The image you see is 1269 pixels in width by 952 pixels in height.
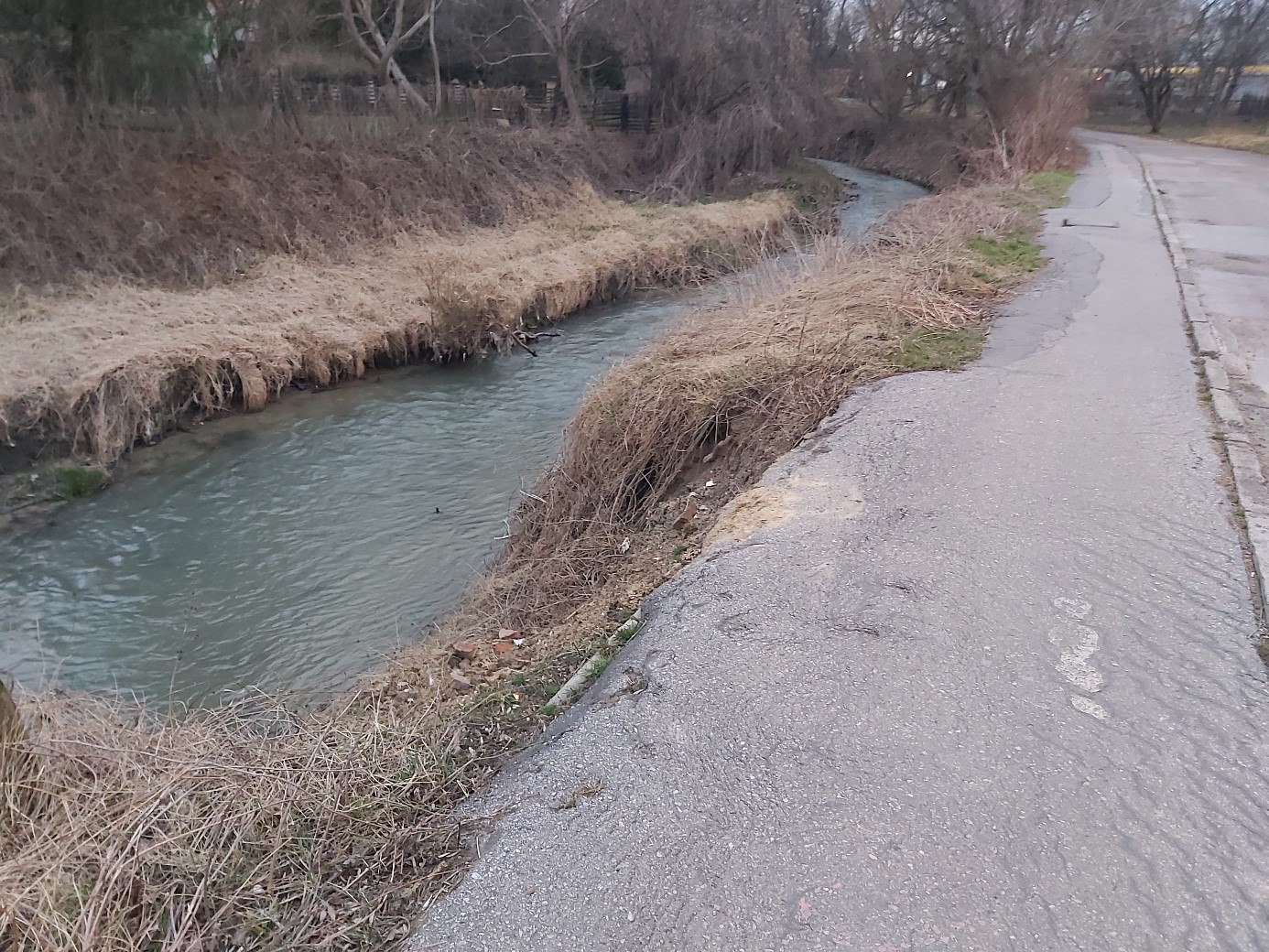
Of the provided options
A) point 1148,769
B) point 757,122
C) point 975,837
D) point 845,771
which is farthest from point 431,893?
point 757,122

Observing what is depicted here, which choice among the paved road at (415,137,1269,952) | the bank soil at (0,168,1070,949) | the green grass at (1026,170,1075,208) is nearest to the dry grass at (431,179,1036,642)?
the bank soil at (0,168,1070,949)

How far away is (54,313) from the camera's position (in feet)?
41.8

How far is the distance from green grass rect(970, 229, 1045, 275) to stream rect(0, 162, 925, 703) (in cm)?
606

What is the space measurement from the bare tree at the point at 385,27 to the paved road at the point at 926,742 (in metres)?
20.9

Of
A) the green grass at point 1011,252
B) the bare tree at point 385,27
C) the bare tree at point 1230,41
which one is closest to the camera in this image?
the green grass at point 1011,252

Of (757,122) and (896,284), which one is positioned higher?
(757,122)

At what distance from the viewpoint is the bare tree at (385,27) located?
72.0 feet

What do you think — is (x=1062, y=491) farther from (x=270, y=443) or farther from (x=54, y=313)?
(x=54, y=313)

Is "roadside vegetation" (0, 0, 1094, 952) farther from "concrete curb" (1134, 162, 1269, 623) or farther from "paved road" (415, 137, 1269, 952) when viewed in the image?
"concrete curb" (1134, 162, 1269, 623)

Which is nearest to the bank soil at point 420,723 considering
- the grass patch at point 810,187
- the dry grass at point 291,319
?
the dry grass at point 291,319

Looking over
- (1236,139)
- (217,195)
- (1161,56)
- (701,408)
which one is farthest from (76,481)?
(1161,56)

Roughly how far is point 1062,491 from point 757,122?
954 inches

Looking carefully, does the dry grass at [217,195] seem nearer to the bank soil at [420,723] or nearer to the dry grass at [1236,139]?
the bank soil at [420,723]

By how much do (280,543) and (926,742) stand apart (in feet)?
24.4
